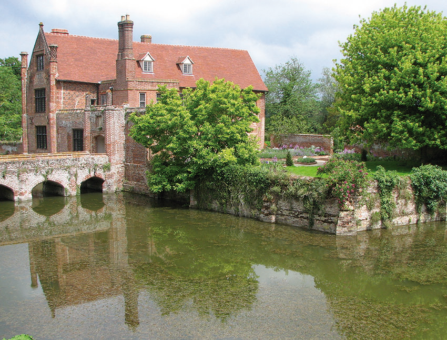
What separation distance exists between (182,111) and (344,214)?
9.71m

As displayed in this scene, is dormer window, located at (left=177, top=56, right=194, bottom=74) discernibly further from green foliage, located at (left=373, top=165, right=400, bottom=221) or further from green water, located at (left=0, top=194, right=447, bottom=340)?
green foliage, located at (left=373, top=165, right=400, bottom=221)

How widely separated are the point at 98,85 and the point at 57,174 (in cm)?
934

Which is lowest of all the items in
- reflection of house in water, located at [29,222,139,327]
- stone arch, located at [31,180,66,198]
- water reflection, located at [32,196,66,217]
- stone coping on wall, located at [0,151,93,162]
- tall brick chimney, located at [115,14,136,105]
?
reflection of house in water, located at [29,222,139,327]

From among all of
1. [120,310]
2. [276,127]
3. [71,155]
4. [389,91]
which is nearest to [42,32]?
[71,155]

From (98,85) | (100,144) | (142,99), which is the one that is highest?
(98,85)

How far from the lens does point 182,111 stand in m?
22.1

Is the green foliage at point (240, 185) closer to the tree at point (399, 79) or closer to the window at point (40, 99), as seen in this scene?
the tree at point (399, 79)

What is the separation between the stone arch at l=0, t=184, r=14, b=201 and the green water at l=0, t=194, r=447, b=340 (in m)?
5.46

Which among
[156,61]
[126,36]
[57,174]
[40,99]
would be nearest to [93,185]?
[57,174]

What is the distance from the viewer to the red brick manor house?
2923 centimetres

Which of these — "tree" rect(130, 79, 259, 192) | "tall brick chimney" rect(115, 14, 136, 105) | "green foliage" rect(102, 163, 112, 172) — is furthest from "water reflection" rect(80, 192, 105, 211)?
"tall brick chimney" rect(115, 14, 136, 105)

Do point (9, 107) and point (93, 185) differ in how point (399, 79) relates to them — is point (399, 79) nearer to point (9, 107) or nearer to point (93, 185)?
point (93, 185)

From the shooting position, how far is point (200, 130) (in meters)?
22.3

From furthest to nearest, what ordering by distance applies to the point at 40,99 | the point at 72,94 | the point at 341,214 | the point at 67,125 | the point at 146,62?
the point at 146,62 → the point at 40,99 → the point at 72,94 → the point at 67,125 → the point at 341,214
